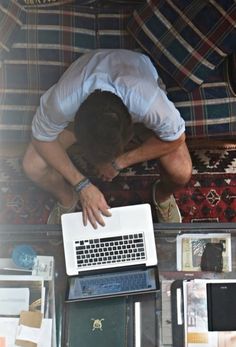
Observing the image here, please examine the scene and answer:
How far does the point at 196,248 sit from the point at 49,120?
1.92 ft

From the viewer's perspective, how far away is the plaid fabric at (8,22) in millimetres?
2133

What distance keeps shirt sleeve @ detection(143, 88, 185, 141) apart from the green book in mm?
511

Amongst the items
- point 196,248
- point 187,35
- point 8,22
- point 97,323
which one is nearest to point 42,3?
point 8,22

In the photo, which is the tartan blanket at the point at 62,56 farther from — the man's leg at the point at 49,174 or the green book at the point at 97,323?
the green book at the point at 97,323

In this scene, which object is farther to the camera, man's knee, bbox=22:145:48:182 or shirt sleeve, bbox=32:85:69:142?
man's knee, bbox=22:145:48:182

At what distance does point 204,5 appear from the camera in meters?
2.06

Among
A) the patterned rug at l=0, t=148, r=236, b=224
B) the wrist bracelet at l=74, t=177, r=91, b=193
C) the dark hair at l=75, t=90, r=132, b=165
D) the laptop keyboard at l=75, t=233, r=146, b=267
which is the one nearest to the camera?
the dark hair at l=75, t=90, r=132, b=165

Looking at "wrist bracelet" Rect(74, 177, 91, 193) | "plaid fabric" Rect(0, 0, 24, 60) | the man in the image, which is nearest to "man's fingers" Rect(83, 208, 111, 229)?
the man

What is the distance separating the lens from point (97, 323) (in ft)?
5.84

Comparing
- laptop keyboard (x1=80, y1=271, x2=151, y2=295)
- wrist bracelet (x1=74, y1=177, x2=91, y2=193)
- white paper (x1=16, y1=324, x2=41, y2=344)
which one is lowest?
white paper (x1=16, y1=324, x2=41, y2=344)

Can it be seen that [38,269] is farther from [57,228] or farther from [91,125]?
[91,125]

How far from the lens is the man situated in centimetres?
171

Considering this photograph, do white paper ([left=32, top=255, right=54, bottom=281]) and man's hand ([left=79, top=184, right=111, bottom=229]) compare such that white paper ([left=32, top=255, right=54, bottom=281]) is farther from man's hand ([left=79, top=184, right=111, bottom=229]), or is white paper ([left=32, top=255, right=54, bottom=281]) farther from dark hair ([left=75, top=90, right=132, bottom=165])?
dark hair ([left=75, top=90, right=132, bottom=165])

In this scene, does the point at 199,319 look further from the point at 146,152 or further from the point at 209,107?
the point at 209,107
